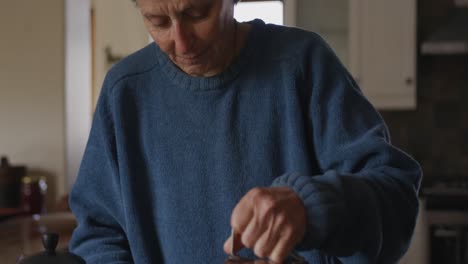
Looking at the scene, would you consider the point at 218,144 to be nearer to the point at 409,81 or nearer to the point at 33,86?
the point at 409,81

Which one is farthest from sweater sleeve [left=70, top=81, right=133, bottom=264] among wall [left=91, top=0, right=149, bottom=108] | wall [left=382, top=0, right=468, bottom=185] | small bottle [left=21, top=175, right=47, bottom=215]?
wall [left=91, top=0, right=149, bottom=108]

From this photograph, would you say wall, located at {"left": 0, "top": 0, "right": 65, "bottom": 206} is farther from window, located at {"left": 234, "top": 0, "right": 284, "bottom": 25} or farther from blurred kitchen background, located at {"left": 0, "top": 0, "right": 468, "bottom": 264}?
window, located at {"left": 234, "top": 0, "right": 284, "bottom": 25}

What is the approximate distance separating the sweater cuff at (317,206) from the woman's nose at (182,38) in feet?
0.83

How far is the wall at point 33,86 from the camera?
3.63 metres

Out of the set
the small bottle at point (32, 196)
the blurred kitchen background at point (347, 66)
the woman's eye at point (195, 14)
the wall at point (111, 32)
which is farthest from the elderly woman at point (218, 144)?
the wall at point (111, 32)

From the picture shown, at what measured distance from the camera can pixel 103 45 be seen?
6410mm

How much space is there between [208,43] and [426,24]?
10.0 feet

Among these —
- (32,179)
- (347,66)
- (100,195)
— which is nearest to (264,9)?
(347,66)

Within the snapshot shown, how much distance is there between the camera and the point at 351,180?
72 cm

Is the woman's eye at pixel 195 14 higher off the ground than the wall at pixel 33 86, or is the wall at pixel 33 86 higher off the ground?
the woman's eye at pixel 195 14

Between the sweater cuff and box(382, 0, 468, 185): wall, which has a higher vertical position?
the sweater cuff

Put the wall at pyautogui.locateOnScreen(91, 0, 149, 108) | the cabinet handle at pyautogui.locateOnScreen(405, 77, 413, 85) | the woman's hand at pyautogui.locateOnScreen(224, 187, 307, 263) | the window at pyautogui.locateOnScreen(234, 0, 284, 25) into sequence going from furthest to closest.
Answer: the wall at pyautogui.locateOnScreen(91, 0, 149, 108)
the window at pyautogui.locateOnScreen(234, 0, 284, 25)
the cabinet handle at pyautogui.locateOnScreen(405, 77, 413, 85)
the woman's hand at pyautogui.locateOnScreen(224, 187, 307, 263)

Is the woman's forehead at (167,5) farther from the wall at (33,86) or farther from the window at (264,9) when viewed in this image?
the window at (264,9)

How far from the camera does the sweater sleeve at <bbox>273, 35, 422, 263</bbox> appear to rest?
0.69 m
